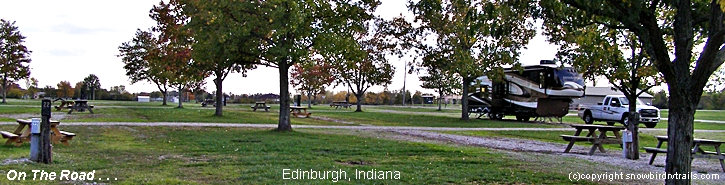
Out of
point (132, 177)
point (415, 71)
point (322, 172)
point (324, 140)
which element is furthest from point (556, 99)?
point (132, 177)

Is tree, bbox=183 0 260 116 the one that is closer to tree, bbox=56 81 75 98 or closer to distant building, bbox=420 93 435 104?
tree, bbox=56 81 75 98

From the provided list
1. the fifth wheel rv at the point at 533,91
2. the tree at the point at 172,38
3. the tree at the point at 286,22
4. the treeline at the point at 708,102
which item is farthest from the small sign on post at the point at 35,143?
the treeline at the point at 708,102

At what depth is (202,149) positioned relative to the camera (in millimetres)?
12039

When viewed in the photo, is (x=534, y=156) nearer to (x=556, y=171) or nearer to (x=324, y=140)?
(x=556, y=171)

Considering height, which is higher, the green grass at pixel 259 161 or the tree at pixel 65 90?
the tree at pixel 65 90

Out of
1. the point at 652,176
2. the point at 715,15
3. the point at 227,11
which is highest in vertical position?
the point at 227,11

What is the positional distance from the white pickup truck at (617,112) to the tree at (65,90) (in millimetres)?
74016

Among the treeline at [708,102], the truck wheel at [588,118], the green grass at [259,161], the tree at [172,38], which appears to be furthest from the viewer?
the treeline at [708,102]

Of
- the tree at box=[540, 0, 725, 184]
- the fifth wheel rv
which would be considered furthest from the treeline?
the tree at box=[540, 0, 725, 184]

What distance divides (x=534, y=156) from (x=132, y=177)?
7.91 meters

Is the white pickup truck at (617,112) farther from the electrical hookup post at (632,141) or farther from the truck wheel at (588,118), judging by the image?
the electrical hookup post at (632,141)

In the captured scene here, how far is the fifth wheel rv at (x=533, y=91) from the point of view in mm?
29859

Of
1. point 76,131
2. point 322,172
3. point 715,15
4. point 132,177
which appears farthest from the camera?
point 76,131

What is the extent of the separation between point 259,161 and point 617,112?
83.9 ft
